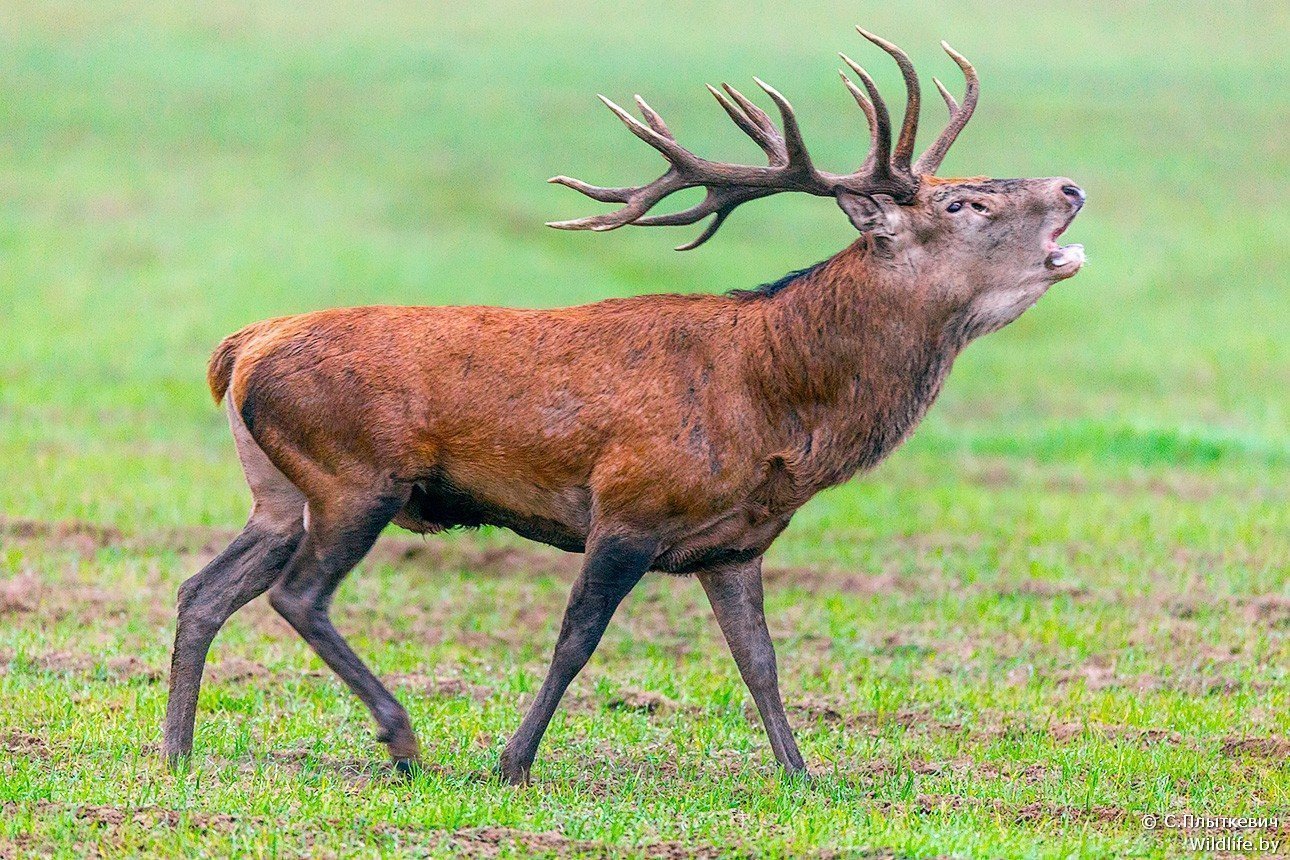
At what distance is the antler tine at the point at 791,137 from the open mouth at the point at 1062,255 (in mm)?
1039

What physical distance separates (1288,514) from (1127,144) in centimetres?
2032

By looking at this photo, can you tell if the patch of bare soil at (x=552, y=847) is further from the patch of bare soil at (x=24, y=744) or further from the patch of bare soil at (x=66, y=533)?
the patch of bare soil at (x=66, y=533)

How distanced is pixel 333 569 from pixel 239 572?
52cm

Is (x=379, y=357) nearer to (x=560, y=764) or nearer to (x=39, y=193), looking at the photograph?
(x=560, y=764)

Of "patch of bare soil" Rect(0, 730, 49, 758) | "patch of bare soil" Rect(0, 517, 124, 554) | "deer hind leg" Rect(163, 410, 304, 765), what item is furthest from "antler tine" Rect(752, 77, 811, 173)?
"patch of bare soil" Rect(0, 517, 124, 554)

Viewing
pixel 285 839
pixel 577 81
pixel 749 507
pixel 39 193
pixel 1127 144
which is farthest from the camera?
pixel 577 81

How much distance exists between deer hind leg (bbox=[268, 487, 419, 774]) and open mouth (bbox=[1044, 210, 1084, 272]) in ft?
9.02

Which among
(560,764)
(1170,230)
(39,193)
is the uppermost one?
(560,764)

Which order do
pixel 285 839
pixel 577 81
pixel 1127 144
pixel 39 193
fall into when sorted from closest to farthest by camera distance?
pixel 285 839
pixel 39 193
pixel 1127 144
pixel 577 81

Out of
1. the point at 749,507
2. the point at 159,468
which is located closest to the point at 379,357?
the point at 749,507

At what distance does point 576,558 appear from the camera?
11.8 meters

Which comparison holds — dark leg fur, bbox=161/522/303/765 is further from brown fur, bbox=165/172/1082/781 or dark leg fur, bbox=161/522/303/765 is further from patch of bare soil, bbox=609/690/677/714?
patch of bare soil, bbox=609/690/677/714

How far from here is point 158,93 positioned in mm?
33688

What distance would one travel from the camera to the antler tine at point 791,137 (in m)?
7.22
